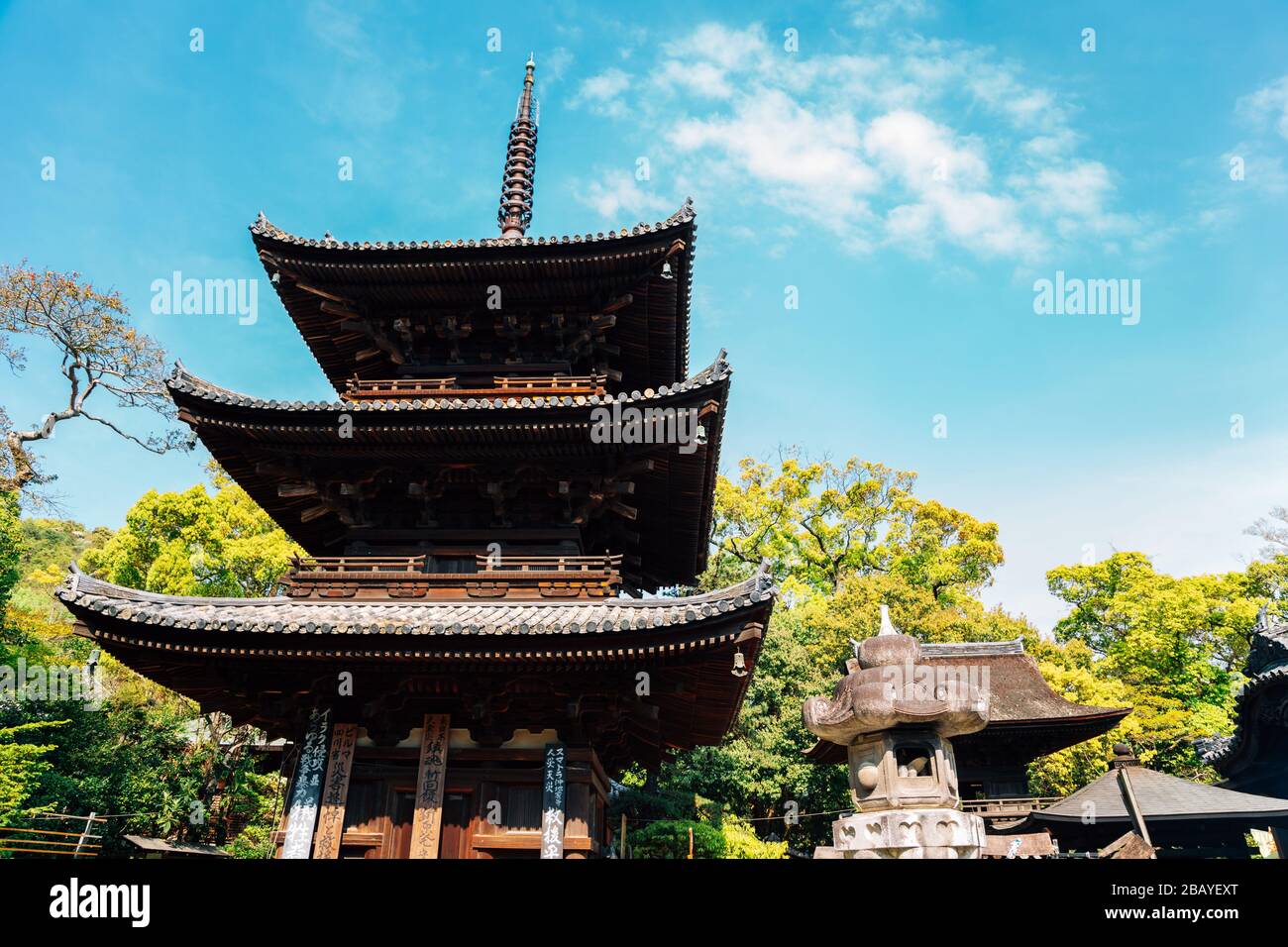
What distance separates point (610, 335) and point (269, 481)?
7479 millimetres

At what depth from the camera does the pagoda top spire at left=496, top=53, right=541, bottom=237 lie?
61.0 ft

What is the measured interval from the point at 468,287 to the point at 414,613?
23.2ft

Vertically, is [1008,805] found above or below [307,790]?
below

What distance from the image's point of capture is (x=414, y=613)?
36.9 ft

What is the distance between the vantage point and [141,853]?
79.4ft

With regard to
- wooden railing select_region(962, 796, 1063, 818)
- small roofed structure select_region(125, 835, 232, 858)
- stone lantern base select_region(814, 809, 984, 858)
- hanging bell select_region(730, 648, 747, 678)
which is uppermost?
hanging bell select_region(730, 648, 747, 678)

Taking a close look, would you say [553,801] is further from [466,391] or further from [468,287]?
[468,287]

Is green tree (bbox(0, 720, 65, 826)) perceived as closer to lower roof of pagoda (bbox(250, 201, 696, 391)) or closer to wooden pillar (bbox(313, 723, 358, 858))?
wooden pillar (bbox(313, 723, 358, 858))

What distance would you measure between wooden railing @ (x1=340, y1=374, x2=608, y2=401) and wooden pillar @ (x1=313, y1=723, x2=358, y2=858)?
6.52 m

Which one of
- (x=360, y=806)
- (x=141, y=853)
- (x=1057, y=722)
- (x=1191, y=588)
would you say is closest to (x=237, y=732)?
(x=141, y=853)

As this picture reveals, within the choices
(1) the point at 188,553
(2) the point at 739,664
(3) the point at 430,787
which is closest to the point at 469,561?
(3) the point at 430,787

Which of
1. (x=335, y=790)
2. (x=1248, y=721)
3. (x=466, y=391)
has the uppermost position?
(x=466, y=391)

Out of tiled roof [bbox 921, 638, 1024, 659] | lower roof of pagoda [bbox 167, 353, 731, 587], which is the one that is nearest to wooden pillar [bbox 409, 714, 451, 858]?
lower roof of pagoda [bbox 167, 353, 731, 587]
